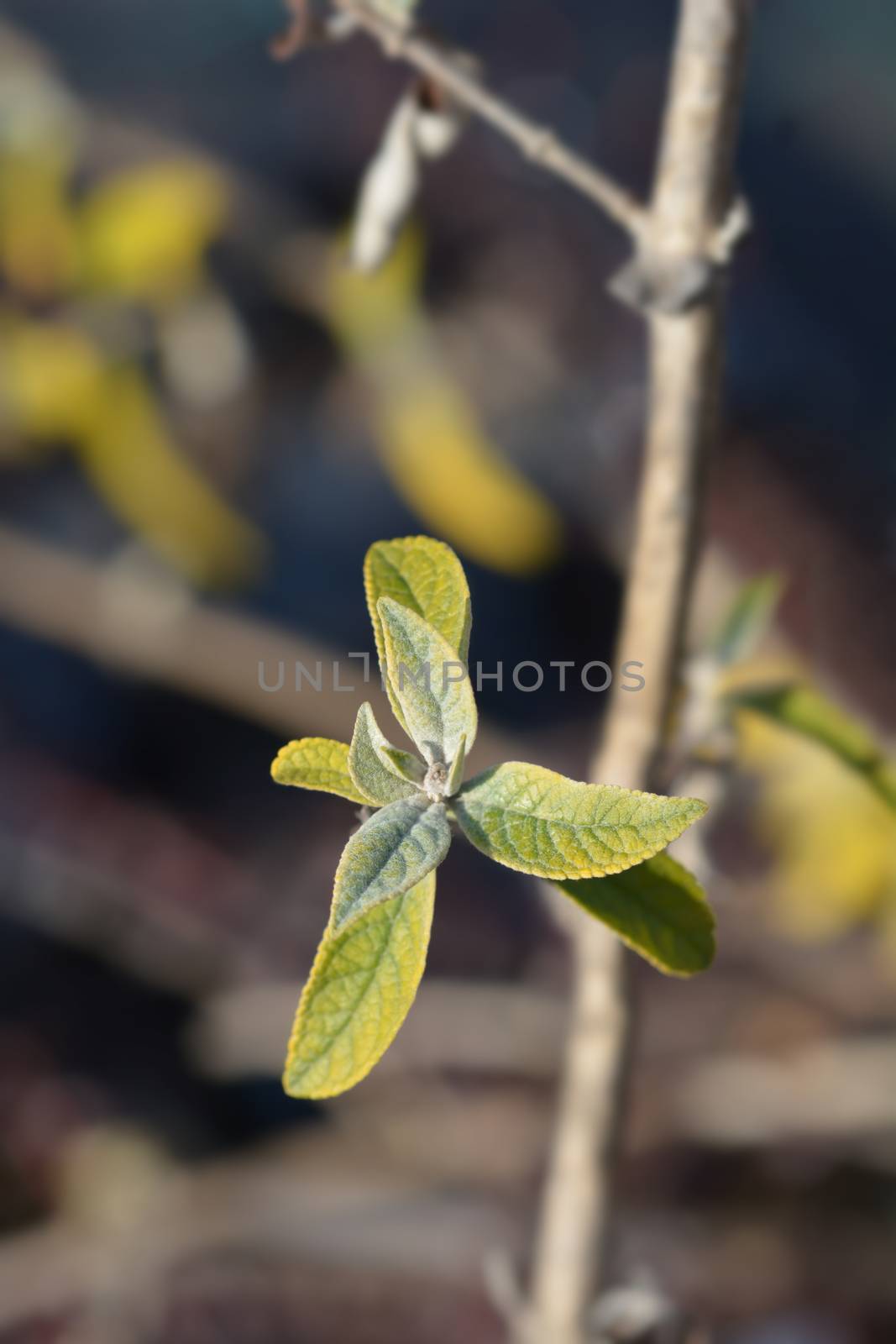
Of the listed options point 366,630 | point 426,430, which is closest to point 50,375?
point 426,430

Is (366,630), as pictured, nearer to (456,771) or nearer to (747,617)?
(747,617)

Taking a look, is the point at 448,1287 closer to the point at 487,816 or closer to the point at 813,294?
the point at 487,816

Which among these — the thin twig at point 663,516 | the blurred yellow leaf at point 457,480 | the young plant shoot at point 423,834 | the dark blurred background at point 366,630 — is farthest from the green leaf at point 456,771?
the blurred yellow leaf at point 457,480

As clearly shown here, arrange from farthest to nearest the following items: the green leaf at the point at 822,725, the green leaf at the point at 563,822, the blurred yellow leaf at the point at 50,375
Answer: the blurred yellow leaf at the point at 50,375, the green leaf at the point at 822,725, the green leaf at the point at 563,822

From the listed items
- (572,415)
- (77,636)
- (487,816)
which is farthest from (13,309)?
(487,816)

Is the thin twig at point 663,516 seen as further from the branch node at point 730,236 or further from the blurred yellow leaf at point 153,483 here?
the blurred yellow leaf at point 153,483

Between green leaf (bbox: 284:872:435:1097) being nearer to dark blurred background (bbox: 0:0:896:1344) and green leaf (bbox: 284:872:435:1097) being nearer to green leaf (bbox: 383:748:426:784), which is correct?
green leaf (bbox: 383:748:426:784)
